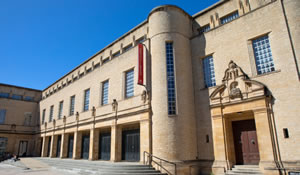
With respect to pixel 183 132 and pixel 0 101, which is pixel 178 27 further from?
pixel 0 101

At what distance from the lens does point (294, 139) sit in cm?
1119

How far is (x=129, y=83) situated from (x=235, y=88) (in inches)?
378

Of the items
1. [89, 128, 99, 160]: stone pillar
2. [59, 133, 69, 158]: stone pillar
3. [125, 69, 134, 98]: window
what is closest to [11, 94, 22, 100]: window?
[59, 133, 69, 158]: stone pillar

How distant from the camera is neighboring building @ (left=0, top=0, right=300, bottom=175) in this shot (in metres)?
12.0

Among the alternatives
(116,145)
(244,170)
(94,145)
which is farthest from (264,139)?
(94,145)

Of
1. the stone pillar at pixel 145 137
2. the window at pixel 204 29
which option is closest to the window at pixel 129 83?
the stone pillar at pixel 145 137

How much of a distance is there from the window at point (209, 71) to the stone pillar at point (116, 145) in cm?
879

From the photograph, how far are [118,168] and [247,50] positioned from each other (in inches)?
450

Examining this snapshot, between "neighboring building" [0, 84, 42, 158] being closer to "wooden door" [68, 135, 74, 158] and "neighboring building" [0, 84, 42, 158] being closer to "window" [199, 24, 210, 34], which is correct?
"wooden door" [68, 135, 74, 158]

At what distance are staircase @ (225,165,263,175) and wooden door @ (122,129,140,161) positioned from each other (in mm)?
7561

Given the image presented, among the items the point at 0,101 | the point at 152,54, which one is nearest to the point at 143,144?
the point at 152,54

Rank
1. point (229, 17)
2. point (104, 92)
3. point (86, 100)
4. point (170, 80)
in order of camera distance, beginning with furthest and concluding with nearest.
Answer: point (86, 100), point (104, 92), point (229, 17), point (170, 80)

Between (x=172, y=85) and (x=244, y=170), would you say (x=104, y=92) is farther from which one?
(x=244, y=170)

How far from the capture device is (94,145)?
21.5 m
